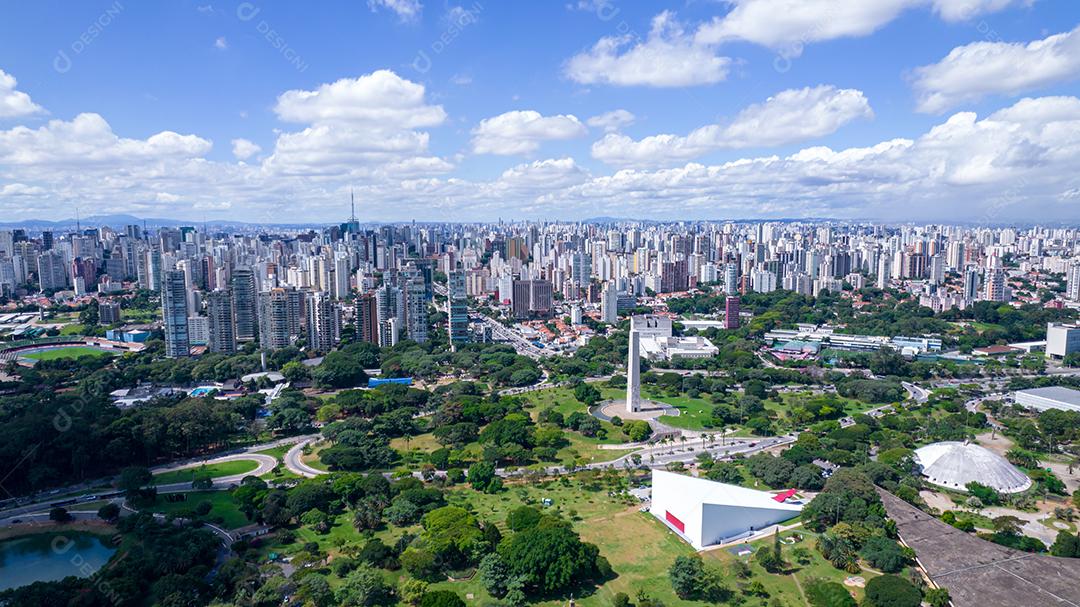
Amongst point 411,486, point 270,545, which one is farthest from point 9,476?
point 411,486

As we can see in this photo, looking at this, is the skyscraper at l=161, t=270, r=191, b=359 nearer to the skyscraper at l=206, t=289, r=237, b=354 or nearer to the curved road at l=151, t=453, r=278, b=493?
the skyscraper at l=206, t=289, r=237, b=354

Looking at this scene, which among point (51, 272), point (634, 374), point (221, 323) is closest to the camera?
point (634, 374)

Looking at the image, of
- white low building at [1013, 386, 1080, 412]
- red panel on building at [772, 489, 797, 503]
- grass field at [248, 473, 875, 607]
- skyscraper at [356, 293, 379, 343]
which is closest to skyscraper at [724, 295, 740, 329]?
white low building at [1013, 386, 1080, 412]

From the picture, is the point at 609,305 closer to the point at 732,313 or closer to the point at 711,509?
the point at 732,313

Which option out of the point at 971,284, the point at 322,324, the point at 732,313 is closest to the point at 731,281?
the point at 732,313

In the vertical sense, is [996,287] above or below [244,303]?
below

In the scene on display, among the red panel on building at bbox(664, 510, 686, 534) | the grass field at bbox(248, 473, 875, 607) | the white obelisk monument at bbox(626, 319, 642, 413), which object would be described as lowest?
the grass field at bbox(248, 473, 875, 607)

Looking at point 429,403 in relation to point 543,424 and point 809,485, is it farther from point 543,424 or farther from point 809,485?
point 809,485
